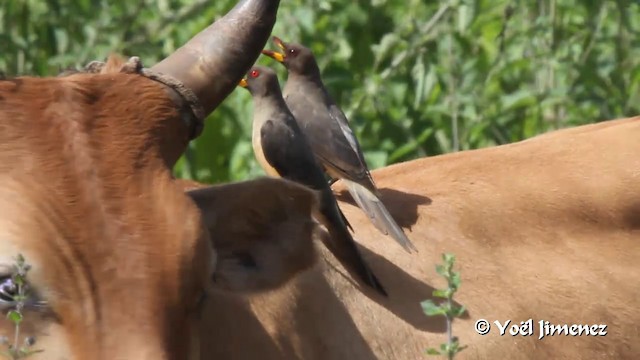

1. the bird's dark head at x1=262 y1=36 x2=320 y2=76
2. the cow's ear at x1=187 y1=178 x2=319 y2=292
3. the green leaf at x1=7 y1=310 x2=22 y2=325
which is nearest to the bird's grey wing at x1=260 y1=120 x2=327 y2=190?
the bird's dark head at x1=262 y1=36 x2=320 y2=76

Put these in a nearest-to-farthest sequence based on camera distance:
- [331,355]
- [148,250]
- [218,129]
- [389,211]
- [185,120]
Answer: [148,250] → [185,120] → [331,355] → [389,211] → [218,129]

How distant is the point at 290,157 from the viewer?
6605 millimetres

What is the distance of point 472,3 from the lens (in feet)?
33.8

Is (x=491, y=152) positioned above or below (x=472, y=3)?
above

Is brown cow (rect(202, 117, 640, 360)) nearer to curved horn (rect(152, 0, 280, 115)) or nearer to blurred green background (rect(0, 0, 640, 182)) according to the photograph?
curved horn (rect(152, 0, 280, 115))

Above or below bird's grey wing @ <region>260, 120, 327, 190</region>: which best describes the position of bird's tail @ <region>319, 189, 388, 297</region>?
above

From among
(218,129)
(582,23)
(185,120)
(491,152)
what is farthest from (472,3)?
(185,120)

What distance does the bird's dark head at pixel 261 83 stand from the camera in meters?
7.37

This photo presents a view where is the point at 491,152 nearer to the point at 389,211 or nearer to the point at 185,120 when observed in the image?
the point at 389,211

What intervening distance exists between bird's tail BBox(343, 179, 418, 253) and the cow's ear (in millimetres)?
967

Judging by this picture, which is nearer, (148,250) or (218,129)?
(148,250)

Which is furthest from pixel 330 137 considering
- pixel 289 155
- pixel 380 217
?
pixel 380 217

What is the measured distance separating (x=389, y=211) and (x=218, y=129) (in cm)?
409

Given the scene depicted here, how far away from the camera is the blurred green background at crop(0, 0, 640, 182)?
1009 centimetres
